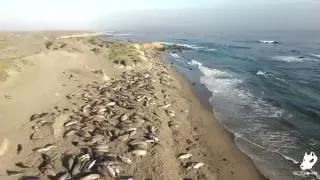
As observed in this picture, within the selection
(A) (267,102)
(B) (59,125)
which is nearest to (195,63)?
(A) (267,102)

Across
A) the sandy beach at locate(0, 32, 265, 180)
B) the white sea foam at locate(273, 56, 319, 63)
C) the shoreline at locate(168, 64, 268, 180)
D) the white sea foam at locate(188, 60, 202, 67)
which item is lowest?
the white sea foam at locate(188, 60, 202, 67)

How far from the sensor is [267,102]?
2920 cm

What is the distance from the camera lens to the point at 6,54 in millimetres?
42094

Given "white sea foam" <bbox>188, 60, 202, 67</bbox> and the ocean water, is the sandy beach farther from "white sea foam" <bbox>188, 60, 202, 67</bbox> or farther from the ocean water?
"white sea foam" <bbox>188, 60, 202, 67</bbox>

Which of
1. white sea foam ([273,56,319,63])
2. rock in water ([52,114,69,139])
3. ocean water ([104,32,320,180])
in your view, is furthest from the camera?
white sea foam ([273,56,319,63])

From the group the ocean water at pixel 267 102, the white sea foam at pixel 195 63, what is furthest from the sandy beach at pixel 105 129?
the white sea foam at pixel 195 63

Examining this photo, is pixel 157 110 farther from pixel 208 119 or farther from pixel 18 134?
pixel 18 134

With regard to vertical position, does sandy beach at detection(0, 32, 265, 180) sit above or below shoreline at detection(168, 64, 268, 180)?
above

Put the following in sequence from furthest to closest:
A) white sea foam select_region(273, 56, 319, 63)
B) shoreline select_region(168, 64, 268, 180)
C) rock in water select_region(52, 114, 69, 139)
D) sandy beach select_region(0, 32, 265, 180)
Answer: white sea foam select_region(273, 56, 319, 63)
rock in water select_region(52, 114, 69, 139)
shoreline select_region(168, 64, 268, 180)
sandy beach select_region(0, 32, 265, 180)

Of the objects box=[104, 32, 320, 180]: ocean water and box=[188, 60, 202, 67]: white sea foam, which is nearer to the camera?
box=[104, 32, 320, 180]: ocean water

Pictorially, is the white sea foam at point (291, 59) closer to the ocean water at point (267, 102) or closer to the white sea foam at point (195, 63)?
the ocean water at point (267, 102)

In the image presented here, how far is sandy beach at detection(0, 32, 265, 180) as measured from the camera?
54.2ft

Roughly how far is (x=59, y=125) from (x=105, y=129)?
104 inches

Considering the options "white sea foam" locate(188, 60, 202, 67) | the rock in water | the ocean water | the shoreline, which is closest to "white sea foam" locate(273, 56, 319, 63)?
the ocean water
